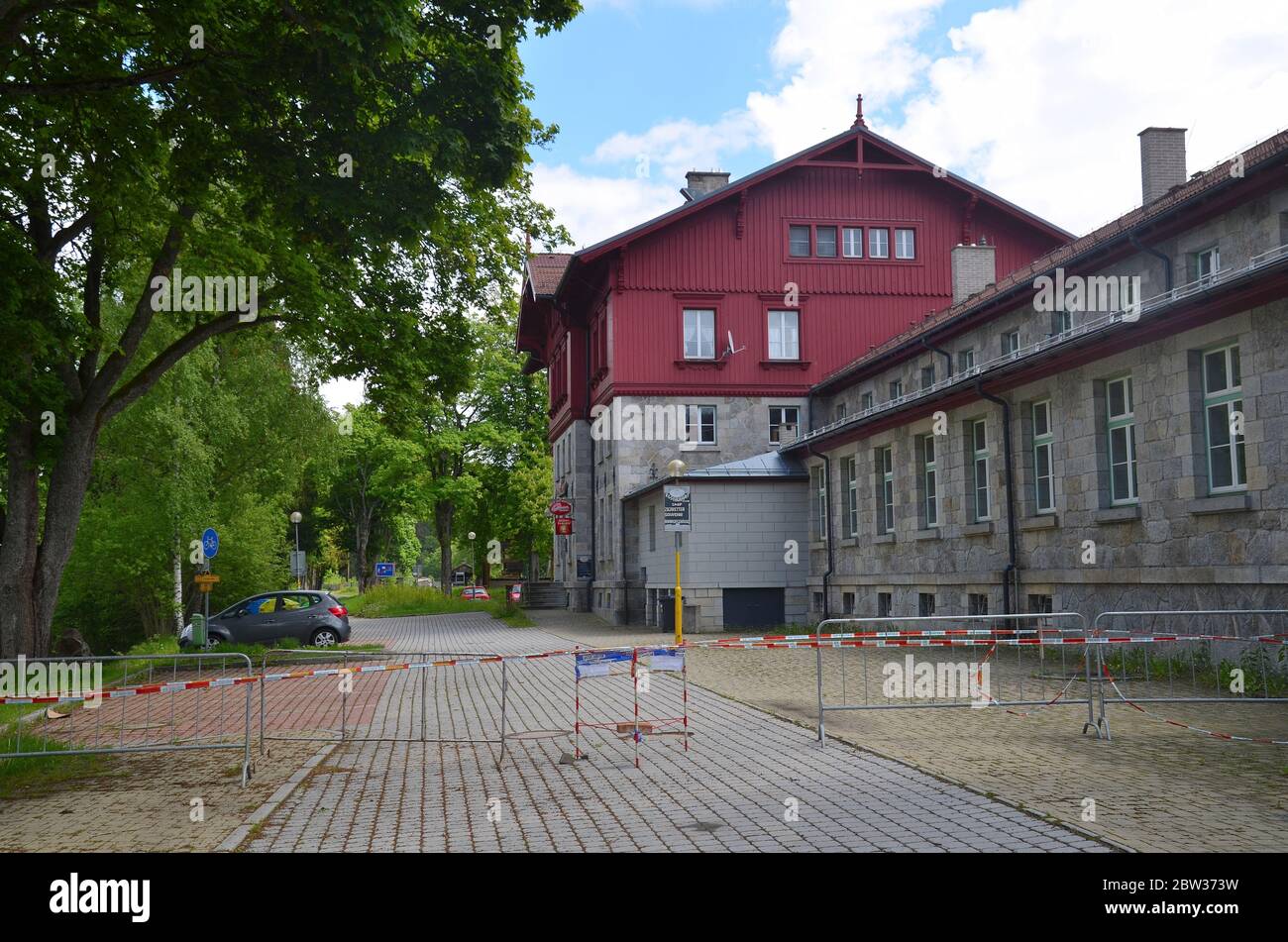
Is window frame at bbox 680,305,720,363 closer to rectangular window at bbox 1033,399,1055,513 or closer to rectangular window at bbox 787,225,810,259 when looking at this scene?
rectangular window at bbox 787,225,810,259

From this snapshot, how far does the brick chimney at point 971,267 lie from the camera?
3297 cm

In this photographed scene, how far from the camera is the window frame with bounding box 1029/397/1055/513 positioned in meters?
18.5

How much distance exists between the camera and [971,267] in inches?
1303

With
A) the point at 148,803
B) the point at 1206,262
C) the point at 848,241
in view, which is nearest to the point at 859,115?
the point at 848,241

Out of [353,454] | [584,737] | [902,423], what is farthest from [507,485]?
[584,737]

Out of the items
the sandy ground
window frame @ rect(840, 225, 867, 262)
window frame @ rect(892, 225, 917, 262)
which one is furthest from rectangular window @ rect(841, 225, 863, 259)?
the sandy ground

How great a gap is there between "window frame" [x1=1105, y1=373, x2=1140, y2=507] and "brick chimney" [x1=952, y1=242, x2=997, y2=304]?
53.5 ft

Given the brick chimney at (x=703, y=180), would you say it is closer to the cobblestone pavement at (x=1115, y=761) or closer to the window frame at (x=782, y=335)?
the window frame at (x=782, y=335)

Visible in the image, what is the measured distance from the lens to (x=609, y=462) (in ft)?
122

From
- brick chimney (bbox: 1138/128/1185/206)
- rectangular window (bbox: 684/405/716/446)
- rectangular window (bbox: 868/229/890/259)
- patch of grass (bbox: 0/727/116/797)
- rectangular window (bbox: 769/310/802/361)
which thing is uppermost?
rectangular window (bbox: 868/229/890/259)

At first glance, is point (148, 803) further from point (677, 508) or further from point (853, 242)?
point (853, 242)

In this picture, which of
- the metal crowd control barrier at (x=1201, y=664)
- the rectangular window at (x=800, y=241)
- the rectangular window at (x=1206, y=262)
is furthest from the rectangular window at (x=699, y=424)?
the metal crowd control barrier at (x=1201, y=664)

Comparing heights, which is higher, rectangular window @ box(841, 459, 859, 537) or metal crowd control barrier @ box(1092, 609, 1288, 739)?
rectangular window @ box(841, 459, 859, 537)

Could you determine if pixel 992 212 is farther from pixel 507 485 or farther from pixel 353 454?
pixel 353 454
